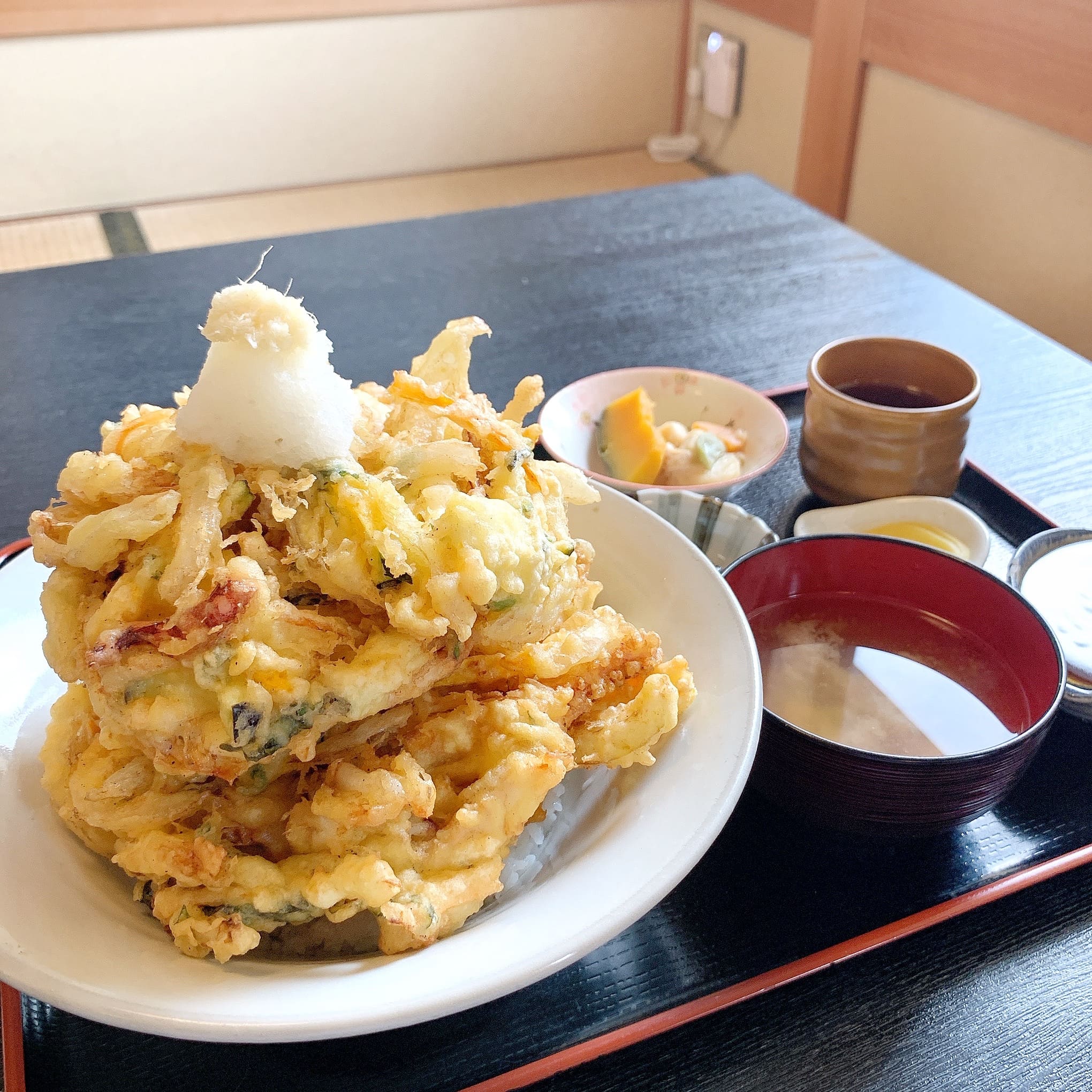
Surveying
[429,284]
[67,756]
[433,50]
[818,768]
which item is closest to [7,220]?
[433,50]

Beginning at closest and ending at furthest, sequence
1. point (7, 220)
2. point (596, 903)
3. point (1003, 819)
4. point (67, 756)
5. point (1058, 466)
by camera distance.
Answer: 1. point (596, 903)
2. point (67, 756)
3. point (1003, 819)
4. point (1058, 466)
5. point (7, 220)

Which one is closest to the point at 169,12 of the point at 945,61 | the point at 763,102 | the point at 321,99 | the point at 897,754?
the point at 321,99

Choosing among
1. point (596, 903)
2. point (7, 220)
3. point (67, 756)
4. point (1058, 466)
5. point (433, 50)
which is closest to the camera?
point (596, 903)

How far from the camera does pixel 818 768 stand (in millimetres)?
893

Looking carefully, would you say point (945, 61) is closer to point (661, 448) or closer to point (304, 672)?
point (661, 448)

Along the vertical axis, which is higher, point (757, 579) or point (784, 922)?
point (757, 579)

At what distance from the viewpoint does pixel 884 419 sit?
4.36 feet

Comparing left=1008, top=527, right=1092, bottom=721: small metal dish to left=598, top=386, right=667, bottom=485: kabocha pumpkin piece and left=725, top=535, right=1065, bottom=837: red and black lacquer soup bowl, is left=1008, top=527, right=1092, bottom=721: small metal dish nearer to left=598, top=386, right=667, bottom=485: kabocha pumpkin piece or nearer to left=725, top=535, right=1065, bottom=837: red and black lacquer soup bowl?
left=725, top=535, right=1065, bottom=837: red and black lacquer soup bowl

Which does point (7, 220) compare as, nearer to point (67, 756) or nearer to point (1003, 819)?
point (67, 756)

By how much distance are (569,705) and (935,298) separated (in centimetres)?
156

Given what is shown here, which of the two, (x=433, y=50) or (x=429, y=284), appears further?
(x=433, y=50)

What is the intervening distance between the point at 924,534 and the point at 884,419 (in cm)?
16

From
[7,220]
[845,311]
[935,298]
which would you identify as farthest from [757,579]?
[7,220]

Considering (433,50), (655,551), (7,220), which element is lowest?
(7,220)
